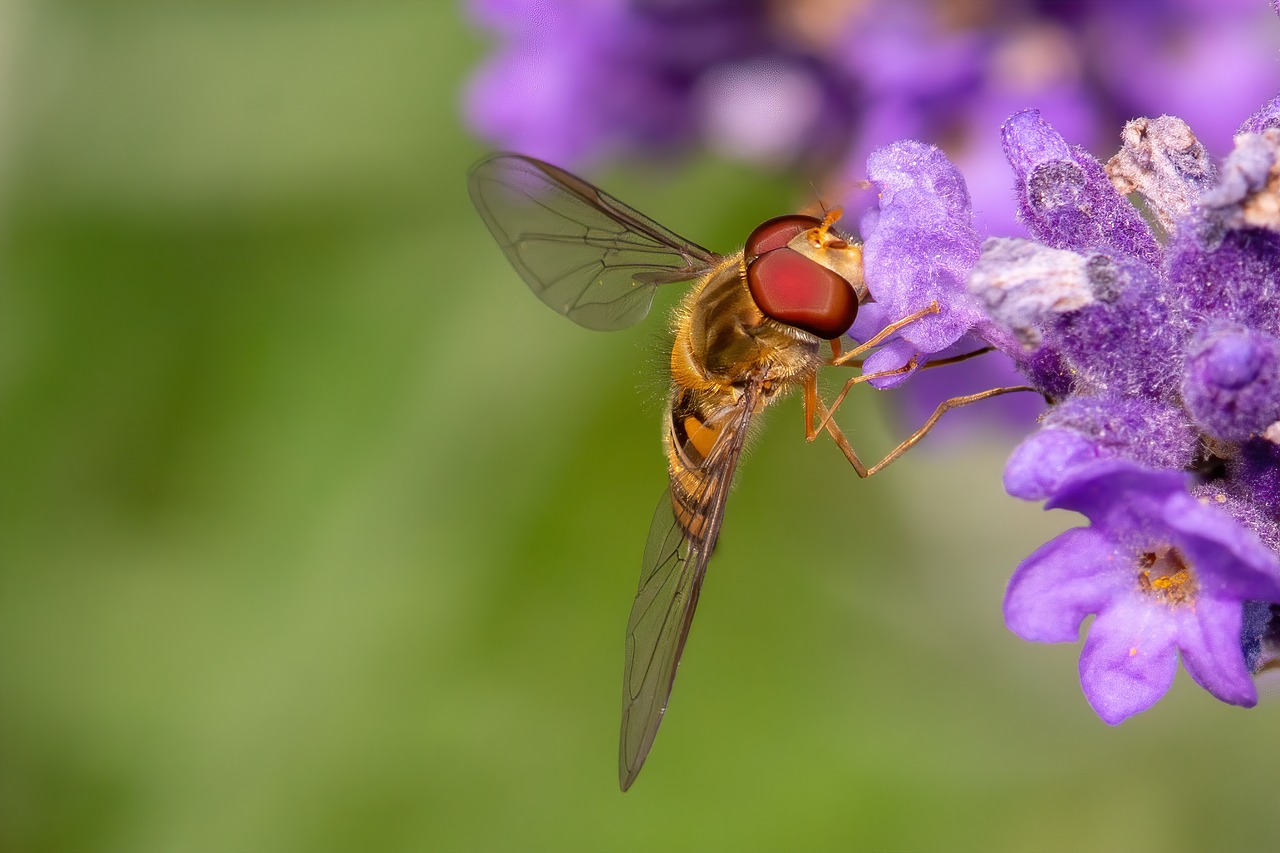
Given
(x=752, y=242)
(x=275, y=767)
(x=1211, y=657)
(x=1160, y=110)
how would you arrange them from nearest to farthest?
(x=1211, y=657), (x=752, y=242), (x=1160, y=110), (x=275, y=767)

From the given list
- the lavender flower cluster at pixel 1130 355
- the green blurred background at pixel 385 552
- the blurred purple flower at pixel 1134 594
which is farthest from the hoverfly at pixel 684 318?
the green blurred background at pixel 385 552

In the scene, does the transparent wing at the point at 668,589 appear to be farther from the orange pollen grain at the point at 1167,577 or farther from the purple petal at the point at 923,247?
the orange pollen grain at the point at 1167,577

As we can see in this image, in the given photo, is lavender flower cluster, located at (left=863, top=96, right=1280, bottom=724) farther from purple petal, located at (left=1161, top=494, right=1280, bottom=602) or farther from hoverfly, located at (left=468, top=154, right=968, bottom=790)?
hoverfly, located at (left=468, top=154, right=968, bottom=790)

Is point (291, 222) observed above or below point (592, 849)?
above

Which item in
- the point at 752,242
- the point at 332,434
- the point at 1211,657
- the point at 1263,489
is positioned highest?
the point at 752,242

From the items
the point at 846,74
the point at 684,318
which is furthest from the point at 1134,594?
the point at 846,74

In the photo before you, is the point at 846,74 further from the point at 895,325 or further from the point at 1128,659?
the point at 1128,659

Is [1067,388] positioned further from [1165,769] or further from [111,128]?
[111,128]

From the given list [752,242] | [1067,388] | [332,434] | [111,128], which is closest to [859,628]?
[332,434]
